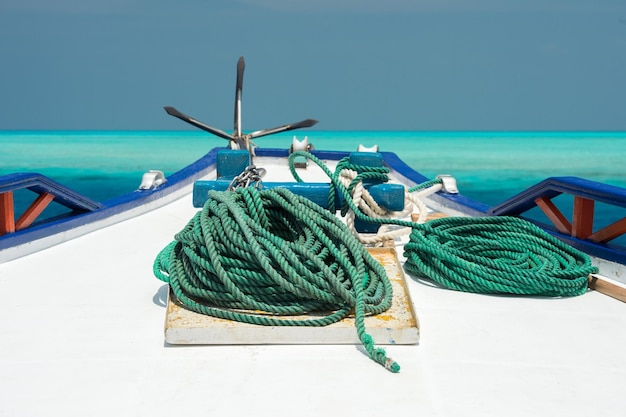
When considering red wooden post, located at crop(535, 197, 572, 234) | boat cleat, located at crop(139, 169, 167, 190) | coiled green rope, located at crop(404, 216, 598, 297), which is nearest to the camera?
coiled green rope, located at crop(404, 216, 598, 297)

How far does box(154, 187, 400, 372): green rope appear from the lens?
1.49 meters

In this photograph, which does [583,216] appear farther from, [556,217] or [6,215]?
[6,215]

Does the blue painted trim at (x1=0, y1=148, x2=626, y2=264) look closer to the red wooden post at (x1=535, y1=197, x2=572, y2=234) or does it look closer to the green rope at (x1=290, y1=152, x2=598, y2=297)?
the red wooden post at (x1=535, y1=197, x2=572, y2=234)

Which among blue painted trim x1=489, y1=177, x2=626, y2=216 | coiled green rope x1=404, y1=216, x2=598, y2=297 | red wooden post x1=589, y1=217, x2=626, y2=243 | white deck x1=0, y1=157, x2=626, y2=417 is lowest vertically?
white deck x1=0, y1=157, x2=626, y2=417

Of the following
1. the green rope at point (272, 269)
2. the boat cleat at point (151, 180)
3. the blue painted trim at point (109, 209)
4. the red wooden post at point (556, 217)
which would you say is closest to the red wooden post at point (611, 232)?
the red wooden post at point (556, 217)

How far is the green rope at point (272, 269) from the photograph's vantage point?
1.49 meters

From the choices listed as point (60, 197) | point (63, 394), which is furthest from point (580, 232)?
point (60, 197)

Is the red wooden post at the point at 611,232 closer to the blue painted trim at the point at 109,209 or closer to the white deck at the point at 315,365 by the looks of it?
the white deck at the point at 315,365

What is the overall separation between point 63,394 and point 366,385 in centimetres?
61

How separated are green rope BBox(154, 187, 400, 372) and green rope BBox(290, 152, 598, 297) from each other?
1.07 feet

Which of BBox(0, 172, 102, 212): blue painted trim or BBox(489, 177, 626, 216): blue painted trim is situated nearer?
BBox(489, 177, 626, 216): blue painted trim

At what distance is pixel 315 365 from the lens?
1365 mm

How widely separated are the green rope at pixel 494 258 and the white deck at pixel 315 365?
5 cm

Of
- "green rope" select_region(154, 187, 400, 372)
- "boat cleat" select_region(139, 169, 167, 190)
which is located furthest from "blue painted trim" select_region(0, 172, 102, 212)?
"green rope" select_region(154, 187, 400, 372)
